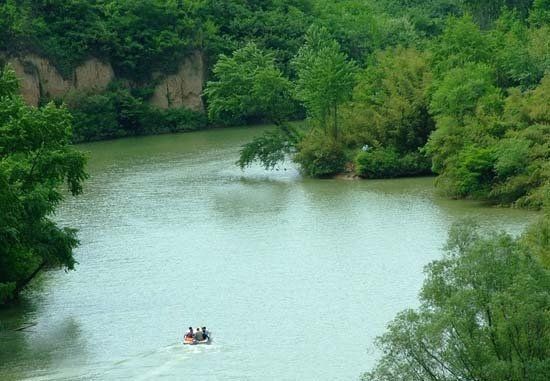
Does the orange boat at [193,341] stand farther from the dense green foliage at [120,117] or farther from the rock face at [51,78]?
the rock face at [51,78]

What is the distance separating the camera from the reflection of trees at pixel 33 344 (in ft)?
110

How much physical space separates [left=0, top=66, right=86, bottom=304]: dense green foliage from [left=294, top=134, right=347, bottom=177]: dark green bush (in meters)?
21.0

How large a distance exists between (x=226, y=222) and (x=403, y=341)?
84.8ft

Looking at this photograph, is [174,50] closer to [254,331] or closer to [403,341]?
[254,331]

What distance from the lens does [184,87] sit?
298ft

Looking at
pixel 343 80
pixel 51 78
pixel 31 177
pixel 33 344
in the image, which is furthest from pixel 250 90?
Answer: pixel 33 344

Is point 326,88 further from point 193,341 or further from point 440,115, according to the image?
point 193,341

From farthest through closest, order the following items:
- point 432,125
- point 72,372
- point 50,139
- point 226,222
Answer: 1. point 432,125
2. point 226,222
3. point 50,139
4. point 72,372

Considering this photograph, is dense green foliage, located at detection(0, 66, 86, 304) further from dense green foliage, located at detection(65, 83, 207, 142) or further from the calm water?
dense green foliage, located at detection(65, 83, 207, 142)

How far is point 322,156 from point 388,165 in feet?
10.7

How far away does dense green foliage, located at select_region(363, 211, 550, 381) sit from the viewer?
24.1 m

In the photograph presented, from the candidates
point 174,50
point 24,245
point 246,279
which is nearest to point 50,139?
point 24,245

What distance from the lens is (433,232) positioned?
45.5 meters

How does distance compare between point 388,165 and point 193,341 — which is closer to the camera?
point 193,341
